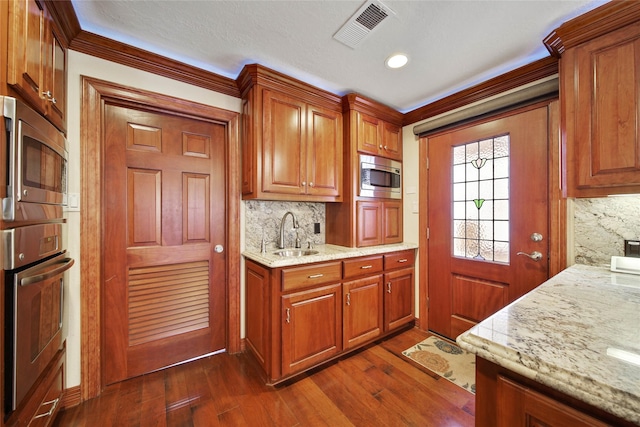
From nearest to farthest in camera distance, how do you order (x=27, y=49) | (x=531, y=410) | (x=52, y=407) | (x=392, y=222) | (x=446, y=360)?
(x=531, y=410)
(x=27, y=49)
(x=52, y=407)
(x=446, y=360)
(x=392, y=222)

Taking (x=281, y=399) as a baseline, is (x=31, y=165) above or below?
above

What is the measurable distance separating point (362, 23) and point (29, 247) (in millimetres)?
2063

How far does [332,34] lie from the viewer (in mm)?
1619

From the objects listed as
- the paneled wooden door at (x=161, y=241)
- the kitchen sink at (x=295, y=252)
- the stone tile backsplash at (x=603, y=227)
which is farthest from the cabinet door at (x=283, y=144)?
the stone tile backsplash at (x=603, y=227)

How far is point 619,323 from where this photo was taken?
810 mm

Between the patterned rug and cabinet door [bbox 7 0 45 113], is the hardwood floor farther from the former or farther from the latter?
cabinet door [bbox 7 0 45 113]

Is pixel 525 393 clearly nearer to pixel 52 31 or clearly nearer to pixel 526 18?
pixel 526 18

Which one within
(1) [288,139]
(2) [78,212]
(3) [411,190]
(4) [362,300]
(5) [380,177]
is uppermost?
(1) [288,139]

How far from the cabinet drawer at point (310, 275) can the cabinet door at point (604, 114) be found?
63.3 inches

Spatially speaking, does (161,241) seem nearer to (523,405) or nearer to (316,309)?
(316,309)

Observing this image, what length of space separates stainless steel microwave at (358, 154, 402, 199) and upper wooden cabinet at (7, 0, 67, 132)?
86.0 inches

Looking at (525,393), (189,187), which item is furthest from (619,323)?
(189,187)

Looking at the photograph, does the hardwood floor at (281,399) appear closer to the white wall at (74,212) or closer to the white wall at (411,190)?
the white wall at (74,212)

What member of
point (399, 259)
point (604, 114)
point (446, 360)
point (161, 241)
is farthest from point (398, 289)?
point (161, 241)
